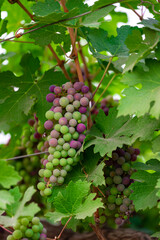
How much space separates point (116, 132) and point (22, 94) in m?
0.36

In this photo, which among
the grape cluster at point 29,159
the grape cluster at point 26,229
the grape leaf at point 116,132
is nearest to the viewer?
the grape cluster at point 26,229

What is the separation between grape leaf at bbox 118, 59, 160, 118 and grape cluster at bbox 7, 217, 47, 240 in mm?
345

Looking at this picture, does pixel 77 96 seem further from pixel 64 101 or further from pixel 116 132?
pixel 116 132

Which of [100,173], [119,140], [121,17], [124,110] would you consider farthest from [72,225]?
[121,17]

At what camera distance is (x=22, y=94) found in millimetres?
1243

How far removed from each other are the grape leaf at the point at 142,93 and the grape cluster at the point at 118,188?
29 cm

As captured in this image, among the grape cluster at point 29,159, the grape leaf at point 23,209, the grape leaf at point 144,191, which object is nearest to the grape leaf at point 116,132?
the grape leaf at point 144,191

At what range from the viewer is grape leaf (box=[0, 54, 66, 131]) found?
4.02 ft

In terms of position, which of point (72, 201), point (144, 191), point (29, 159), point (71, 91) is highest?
point (71, 91)

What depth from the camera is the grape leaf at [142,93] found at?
33.7 inches

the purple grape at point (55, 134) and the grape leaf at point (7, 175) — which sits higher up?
the grape leaf at point (7, 175)

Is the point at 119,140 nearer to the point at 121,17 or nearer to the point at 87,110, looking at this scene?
the point at 87,110

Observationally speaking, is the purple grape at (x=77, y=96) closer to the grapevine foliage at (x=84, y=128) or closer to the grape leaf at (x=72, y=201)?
the grapevine foliage at (x=84, y=128)

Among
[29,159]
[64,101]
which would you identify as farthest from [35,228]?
[29,159]
